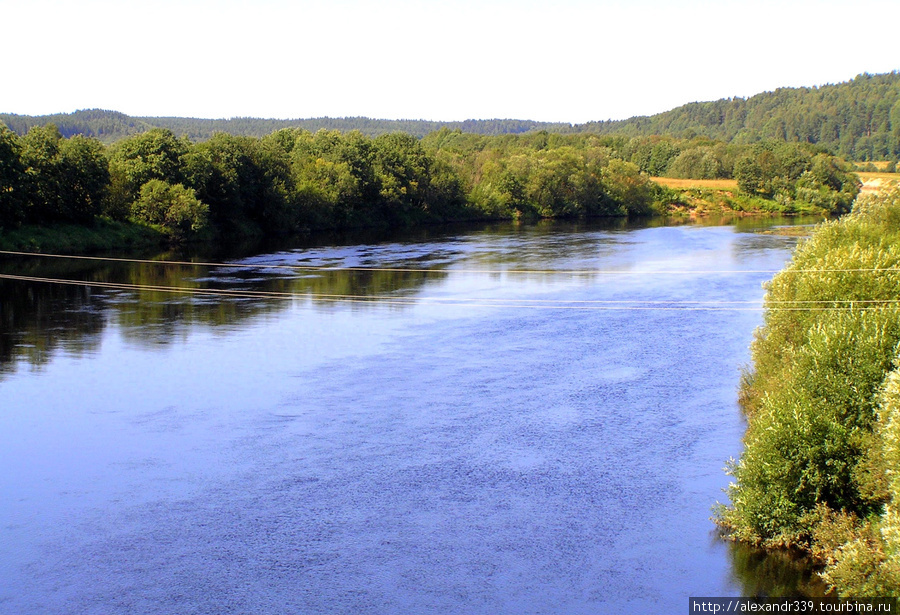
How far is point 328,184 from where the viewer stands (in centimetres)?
7094

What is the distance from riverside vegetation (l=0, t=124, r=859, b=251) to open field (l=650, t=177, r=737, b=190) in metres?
2.53

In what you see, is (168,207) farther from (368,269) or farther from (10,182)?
(368,269)

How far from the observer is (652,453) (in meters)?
18.3

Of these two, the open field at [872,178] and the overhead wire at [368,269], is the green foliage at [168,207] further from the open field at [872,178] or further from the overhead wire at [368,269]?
the open field at [872,178]

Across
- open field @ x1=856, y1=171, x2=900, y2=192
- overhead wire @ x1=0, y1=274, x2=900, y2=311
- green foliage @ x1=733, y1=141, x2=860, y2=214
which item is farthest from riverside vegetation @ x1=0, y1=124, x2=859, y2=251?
overhead wire @ x1=0, y1=274, x2=900, y2=311

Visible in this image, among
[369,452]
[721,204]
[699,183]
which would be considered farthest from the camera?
[699,183]

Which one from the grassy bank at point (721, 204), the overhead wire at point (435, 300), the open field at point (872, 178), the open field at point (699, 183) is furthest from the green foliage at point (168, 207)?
the open field at point (699, 183)

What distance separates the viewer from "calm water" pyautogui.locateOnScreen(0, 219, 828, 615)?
13.3 m

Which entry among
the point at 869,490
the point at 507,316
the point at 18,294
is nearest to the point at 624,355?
the point at 507,316

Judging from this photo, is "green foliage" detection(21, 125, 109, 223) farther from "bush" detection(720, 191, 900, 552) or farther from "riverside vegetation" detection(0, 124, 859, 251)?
"bush" detection(720, 191, 900, 552)

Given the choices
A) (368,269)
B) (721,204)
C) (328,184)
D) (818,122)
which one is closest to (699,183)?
(721,204)

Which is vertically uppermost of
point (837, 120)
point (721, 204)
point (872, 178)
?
point (837, 120)

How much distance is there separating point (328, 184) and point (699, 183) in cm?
5734

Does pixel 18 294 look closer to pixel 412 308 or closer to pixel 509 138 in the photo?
pixel 412 308
